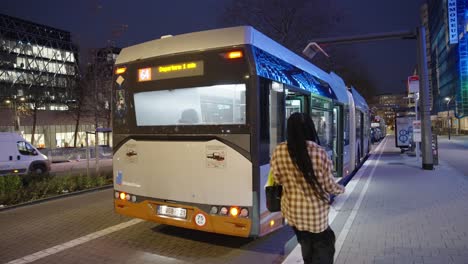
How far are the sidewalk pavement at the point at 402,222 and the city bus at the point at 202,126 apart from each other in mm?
1247

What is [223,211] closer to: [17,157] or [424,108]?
[424,108]

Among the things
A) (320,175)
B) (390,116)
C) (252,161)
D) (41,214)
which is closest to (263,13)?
(41,214)

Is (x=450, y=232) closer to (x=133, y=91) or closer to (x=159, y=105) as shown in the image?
(x=159, y=105)

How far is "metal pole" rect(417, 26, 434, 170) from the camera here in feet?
46.9

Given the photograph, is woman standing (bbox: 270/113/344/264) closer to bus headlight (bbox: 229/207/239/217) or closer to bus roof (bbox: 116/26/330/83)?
bus headlight (bbox: 229/207/239/217)

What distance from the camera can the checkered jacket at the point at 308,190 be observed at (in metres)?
3.38

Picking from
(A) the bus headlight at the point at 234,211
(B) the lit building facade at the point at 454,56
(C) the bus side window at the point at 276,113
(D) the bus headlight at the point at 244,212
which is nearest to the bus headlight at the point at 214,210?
(A) the bus headlight at the point at 234,211

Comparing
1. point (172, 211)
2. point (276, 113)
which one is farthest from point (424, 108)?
point (172, 211)

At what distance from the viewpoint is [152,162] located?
19.8 feet

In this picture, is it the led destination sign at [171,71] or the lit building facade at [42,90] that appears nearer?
the led destination sign at [171,71]

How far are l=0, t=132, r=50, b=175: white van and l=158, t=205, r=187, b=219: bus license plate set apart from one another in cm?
1220

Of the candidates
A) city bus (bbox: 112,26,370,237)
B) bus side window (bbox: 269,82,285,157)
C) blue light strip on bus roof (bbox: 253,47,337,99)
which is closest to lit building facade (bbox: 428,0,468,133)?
blue light strip on bus roof (bbox: 253,47,337,99)

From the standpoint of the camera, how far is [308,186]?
340 centimetres

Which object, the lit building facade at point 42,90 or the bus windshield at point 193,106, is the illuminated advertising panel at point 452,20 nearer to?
the lit building facade at point 42,90
